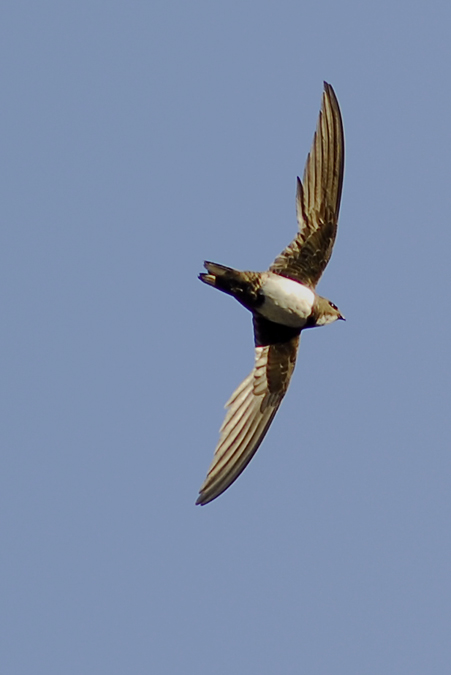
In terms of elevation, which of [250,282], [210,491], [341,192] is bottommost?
[210,491]

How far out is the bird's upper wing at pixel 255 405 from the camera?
1223cm

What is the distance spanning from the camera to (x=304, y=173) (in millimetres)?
12391

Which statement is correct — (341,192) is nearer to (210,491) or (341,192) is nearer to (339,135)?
(339,135)

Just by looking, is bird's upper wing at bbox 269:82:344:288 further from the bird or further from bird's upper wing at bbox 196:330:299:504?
bird's upper wing at bbox 196:330:299:504

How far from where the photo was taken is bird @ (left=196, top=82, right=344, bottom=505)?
12.1 metres

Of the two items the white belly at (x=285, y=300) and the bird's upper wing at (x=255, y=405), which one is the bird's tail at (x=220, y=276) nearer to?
the white belly at (x=285, y=300)

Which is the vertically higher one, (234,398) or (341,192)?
(341,192)

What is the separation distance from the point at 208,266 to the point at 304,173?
4.17 ft

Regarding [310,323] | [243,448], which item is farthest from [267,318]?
[243,448]

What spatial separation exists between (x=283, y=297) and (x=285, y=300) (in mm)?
39

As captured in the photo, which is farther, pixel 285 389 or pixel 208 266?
pixel 285 389

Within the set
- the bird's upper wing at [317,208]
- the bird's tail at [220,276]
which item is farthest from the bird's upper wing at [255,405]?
the bird's tail at [220,276]

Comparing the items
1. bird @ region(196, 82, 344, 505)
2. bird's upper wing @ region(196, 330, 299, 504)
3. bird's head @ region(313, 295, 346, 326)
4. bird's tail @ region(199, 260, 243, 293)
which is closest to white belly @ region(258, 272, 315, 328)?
bird @ region(196, 82, 344, 505)

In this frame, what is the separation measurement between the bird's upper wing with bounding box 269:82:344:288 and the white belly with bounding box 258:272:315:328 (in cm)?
13
